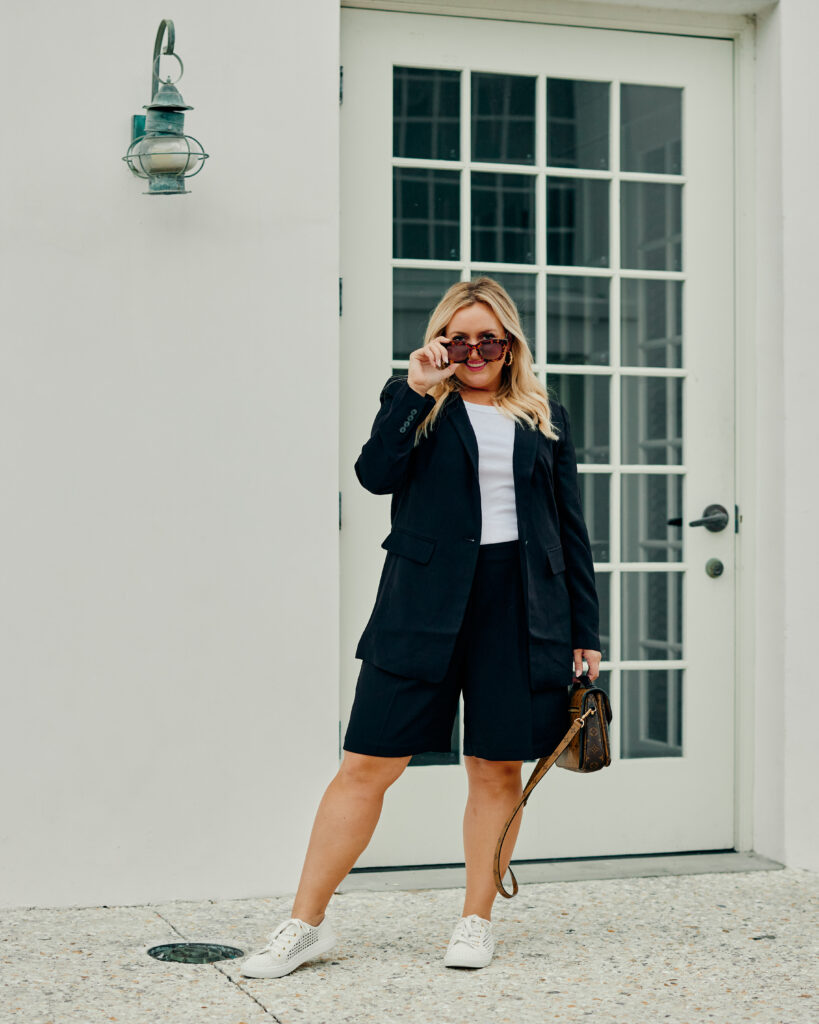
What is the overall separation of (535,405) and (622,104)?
164cm

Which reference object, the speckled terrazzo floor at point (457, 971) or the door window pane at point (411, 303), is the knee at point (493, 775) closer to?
the speckled terrazzo floor at point (457, 971)

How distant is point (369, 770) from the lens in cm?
333

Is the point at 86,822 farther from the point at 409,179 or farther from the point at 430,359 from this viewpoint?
the point at 409,179

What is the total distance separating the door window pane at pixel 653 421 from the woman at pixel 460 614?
1.20 m

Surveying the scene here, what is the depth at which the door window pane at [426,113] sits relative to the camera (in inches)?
171

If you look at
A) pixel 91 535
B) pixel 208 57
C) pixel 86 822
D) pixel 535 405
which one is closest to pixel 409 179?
pixel 208 57

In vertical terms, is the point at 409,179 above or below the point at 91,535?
above

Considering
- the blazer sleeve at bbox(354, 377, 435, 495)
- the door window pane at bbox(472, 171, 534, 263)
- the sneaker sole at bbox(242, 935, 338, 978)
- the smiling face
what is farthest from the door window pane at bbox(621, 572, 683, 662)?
the sneaker sole at bbox(242, 935, 338, 978)

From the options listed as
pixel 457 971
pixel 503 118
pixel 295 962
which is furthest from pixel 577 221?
pixel 295 962

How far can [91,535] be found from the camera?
3.92 m

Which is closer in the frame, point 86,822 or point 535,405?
point 535,405

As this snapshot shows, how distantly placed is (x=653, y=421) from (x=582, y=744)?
1585 mm

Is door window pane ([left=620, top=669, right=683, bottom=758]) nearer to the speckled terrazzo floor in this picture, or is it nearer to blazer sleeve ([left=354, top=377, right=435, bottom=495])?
the speckled terrazzo floor

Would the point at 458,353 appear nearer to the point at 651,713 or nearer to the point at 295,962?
the point at 295,962
